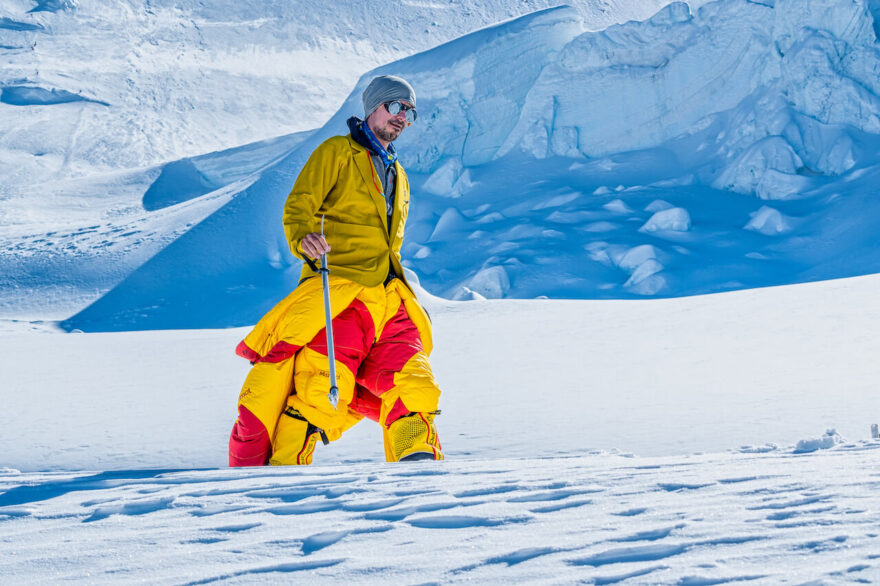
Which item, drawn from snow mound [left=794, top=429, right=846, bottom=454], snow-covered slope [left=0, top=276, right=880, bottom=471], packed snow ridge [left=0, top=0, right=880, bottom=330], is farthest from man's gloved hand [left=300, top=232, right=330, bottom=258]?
packed snow ridge [left=0, top=0, right=880, bottom=330]

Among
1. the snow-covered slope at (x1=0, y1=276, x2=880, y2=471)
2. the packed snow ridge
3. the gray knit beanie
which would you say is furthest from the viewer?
the packed snow ridge

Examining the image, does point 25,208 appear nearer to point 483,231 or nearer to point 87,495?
point 483,231

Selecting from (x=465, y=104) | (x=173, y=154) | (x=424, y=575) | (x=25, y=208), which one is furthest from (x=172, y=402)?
(x=173, y=154)

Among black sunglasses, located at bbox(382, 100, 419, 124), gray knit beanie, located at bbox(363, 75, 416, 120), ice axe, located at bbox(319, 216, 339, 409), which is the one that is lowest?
ice axe, located at bbox(319, 216, 339, 409)

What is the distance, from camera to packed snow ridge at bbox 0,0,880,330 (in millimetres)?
14078

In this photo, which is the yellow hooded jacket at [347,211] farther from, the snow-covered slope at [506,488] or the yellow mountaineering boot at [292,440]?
the snow-covered slope at [506,488]

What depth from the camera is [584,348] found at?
587cm

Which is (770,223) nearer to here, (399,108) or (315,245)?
(399,108)

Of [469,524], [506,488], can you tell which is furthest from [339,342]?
[469,524]

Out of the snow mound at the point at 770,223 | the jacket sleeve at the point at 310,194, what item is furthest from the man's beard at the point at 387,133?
the snow mound at the point at 770,223

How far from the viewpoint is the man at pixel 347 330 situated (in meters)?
2.60

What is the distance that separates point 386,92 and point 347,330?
2.45 feet

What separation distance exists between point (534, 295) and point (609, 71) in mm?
6627

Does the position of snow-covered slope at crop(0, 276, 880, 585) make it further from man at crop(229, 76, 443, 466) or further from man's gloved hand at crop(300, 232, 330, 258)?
man's gloved hand at crop(300, 232, 330, 258)
